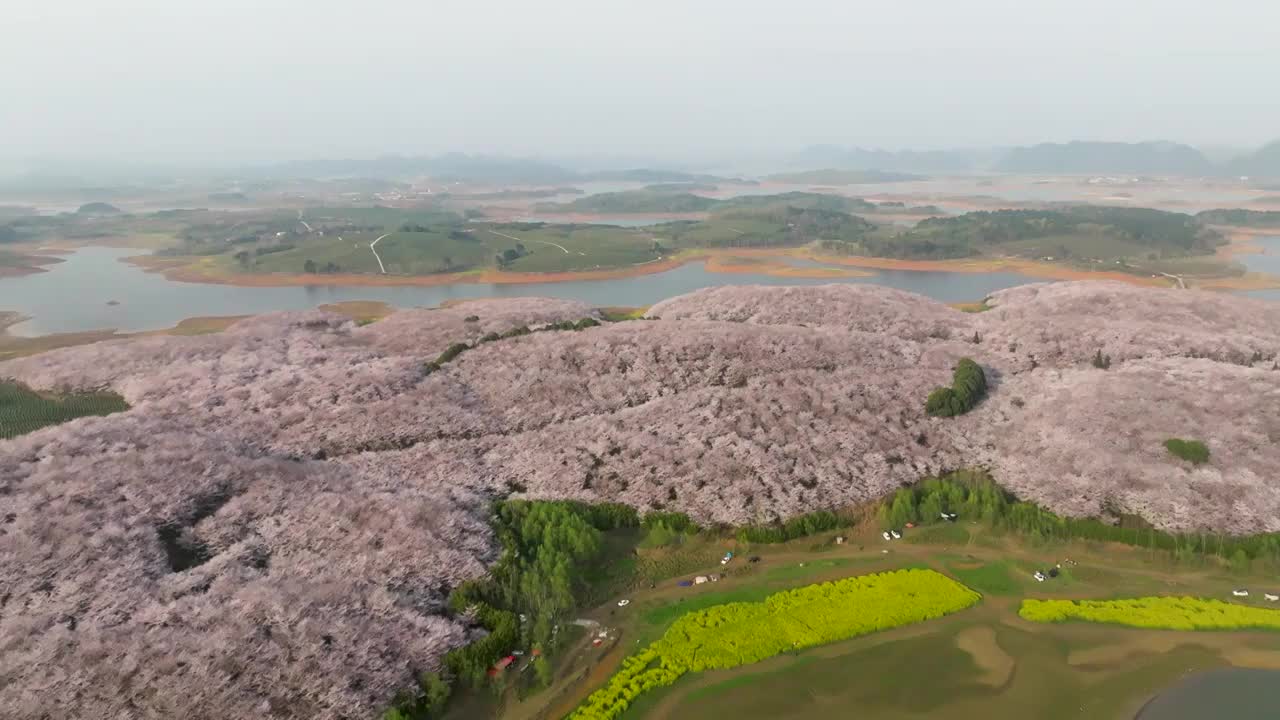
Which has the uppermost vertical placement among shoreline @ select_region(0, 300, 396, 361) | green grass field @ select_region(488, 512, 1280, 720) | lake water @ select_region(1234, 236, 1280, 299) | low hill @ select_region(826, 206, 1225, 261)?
low hill @ select_region(826, 206, 1225, 261)

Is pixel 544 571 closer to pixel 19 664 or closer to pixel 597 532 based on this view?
pixel 597 532

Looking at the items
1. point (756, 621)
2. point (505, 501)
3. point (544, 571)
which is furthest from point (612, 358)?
point (756, 621)

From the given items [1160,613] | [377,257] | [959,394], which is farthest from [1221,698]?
[377,257]

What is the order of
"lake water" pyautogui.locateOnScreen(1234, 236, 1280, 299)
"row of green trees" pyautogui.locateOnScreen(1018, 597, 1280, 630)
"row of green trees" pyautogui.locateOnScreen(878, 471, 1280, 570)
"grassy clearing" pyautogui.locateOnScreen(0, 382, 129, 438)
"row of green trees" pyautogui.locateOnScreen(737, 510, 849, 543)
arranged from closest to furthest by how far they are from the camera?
"row of green trees" pyautogui.locateOnScreen(1018, 597, 1280, 630) < "row of green trees" pyautogui.locateOnScreen(878, 471, 1280, 570) < "row of green trees" pyautogui.locateOnScreen(737, 510, 849, 543) < "grassy clearing" pyautogui.locateOnScreen(0, 382, 129, 438) < "lake water" pyautogui.locateOnScreen(1234, 236, 1280, 299)

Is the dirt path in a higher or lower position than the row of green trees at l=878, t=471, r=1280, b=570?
higher

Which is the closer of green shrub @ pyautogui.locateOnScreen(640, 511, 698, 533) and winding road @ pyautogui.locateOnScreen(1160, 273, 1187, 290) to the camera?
green shrub @ pyautogui.locateOnScreen(640, 511, 698, 533)

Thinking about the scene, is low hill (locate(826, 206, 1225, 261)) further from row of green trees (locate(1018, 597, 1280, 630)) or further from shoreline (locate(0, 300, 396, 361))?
row of green trees (locate(1018, 597, 1280, 630))

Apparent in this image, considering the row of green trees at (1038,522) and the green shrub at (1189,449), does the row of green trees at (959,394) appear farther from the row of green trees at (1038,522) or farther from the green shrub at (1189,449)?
the green shrub at (1189,449)

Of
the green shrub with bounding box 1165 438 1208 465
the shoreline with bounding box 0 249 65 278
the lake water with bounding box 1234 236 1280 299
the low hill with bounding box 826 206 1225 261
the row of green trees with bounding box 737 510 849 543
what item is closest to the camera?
the row of green trees with bounding box 737 510 849 543

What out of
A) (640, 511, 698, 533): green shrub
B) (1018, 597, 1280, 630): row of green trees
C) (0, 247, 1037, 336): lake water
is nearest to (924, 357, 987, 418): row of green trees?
(1018, 597, 1280, 630): row of green trees
